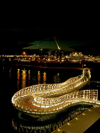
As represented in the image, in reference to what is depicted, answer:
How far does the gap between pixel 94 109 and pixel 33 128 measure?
12.7ft

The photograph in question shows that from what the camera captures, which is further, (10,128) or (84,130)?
(10,128)

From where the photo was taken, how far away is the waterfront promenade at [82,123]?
6999 millimetres

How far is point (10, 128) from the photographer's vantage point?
902 cm

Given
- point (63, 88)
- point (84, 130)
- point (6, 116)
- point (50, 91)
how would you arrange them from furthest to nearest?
1. point (63, 88)
2. point (50, 91)
3. point (6, 116)
4. point (84, 130)

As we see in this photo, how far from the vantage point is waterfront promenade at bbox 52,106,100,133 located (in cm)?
700

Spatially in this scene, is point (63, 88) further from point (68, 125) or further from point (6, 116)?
point (68, 125)

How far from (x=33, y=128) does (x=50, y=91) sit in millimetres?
4647

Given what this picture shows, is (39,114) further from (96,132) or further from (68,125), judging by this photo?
(96,132)

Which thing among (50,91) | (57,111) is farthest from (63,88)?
(57,111)

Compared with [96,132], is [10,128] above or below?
below

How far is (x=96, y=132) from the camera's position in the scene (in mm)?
6559

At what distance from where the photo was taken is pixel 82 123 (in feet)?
25.3

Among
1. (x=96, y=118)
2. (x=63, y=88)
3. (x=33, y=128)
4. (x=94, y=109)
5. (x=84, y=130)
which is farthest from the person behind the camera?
(x=63, y=88)

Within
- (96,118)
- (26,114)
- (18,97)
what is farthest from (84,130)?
(18,97)
